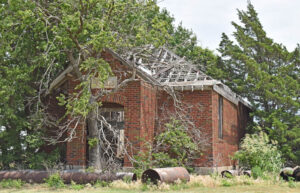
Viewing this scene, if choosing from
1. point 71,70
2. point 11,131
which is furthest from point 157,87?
point 11,131

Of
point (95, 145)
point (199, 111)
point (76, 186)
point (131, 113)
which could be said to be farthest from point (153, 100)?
point (76, 186)

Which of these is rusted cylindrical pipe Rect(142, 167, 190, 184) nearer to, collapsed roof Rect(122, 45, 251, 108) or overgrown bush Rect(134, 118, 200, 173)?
overgrown bush Rect(134, 118, 200, 173)

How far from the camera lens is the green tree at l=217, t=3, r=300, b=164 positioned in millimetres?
21922

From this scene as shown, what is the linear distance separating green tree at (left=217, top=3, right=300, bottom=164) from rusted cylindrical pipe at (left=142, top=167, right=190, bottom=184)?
9.68 m

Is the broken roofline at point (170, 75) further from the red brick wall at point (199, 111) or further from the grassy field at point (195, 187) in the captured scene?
the grassy field at point (195, 187)

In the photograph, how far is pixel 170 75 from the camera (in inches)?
738

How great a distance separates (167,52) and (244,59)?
5156 mm

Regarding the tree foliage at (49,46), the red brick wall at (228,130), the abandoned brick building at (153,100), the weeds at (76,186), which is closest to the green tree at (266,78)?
the red brick wall at (228,130)

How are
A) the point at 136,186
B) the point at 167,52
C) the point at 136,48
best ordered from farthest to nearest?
the point at 167,52
the point at 136,48
the point at 136,186

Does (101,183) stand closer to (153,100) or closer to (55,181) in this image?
(55,181)

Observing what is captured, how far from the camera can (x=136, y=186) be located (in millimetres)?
12734

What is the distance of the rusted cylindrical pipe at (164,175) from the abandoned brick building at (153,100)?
9.09 feet

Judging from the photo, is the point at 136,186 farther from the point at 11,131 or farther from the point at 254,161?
the point at 11,131

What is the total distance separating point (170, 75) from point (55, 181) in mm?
7518
